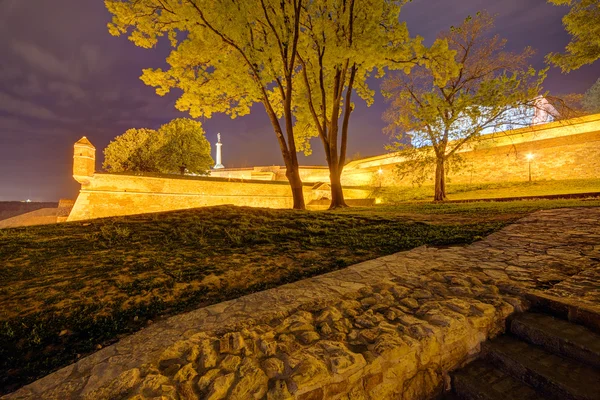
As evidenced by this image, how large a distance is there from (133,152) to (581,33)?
36169mm

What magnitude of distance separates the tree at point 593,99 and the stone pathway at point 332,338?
144 feet

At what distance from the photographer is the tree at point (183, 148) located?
2963 centimetres

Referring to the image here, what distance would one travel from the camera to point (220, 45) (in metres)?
11.6

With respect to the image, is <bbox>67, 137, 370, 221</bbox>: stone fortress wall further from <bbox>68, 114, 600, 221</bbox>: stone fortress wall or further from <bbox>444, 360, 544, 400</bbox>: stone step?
<bbox>444, 360, 544, 400</bbox>: stone step

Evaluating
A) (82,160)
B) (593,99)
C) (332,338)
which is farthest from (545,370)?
(593,99)

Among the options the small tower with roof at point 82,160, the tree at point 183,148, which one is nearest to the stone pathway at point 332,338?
the small tower with roof at point 82,160

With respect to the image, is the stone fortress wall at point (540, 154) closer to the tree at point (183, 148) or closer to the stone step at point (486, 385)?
the stone step at point (486, 385)

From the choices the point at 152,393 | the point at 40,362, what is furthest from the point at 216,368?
the point at 40,362

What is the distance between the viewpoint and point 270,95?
1498cm

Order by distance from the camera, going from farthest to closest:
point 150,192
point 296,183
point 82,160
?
1. point 150,192
2. point 82,160
3. point 296,183

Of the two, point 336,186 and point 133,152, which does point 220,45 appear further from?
point 133,152

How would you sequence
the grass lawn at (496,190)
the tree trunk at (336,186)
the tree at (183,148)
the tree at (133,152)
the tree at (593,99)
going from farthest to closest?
1. the tree at (593,99)
2. the tree at (183,148)
3. the tree at (133,152)
4. the grass lawn at (496,190)
5. the tree trunk at (336,186)

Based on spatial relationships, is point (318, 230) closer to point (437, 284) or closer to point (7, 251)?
point (437, 284)

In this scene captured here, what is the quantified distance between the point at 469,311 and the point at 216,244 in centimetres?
458
